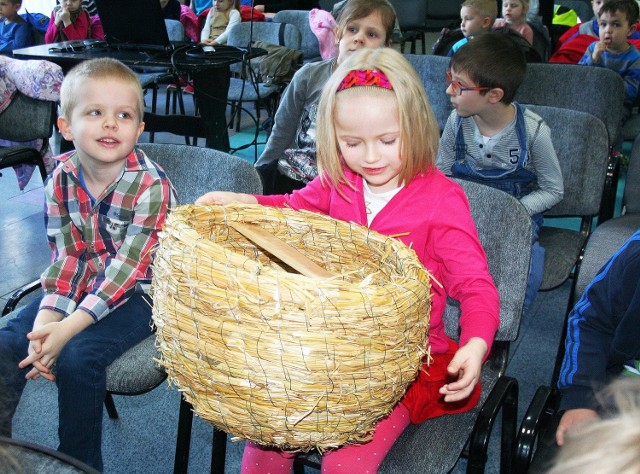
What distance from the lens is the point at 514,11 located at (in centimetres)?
415

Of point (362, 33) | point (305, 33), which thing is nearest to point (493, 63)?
point (362, 33)

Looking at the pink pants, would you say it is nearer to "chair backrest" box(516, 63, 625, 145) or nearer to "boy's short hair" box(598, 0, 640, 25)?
"chair backrest" box(516, 63, 625, 145)

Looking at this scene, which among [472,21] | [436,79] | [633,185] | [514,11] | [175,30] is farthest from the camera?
[175,30]

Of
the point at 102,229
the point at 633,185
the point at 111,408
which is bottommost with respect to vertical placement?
the point at 111,408

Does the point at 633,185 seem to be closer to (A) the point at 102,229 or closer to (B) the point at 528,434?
(B) the point at 528,434

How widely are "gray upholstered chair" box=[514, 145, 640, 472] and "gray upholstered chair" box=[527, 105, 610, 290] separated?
0.10 m

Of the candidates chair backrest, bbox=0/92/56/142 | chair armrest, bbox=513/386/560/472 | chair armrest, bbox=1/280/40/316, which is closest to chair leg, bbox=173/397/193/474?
chair armrest, bbox=1/280/40/316

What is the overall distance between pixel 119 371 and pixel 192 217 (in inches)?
17.7

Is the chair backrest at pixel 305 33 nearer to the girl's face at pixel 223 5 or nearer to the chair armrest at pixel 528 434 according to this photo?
the girl's face at pixel 223 5

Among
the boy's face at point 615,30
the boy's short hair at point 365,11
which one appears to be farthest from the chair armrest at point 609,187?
the boy's face at point 615,30

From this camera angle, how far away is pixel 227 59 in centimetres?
364

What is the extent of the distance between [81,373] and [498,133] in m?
1.42

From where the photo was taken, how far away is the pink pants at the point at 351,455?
1135 millimetres

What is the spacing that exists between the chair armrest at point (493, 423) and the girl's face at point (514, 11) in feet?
11.2
